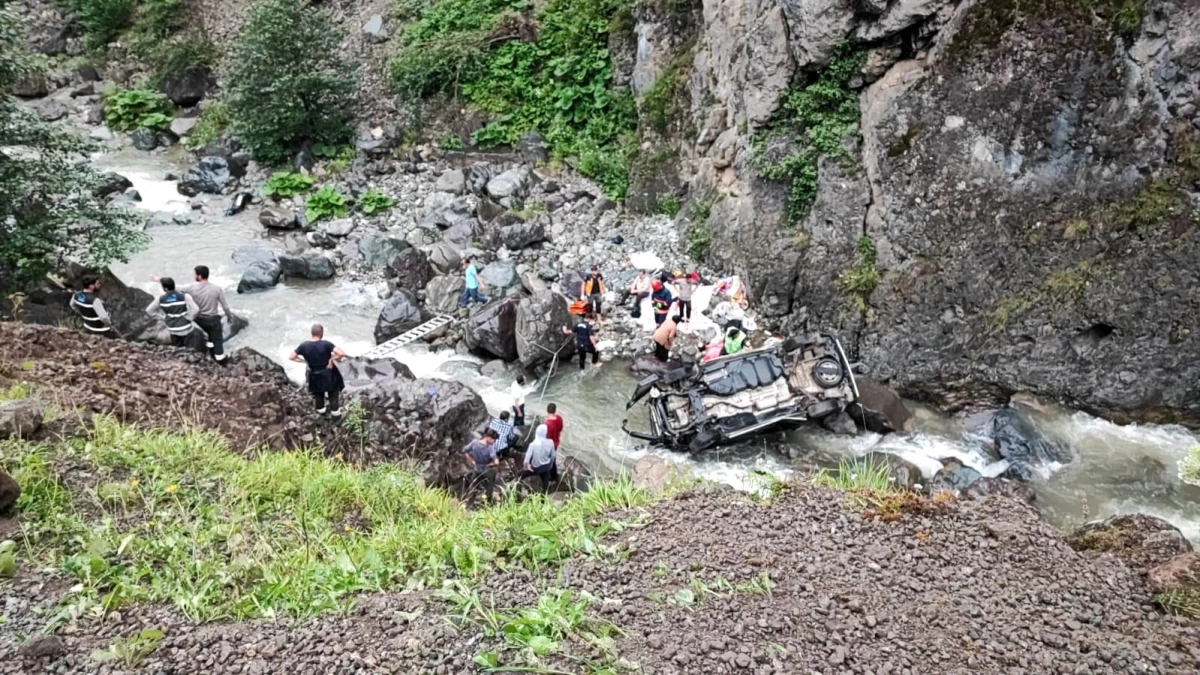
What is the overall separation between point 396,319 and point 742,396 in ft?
23.8

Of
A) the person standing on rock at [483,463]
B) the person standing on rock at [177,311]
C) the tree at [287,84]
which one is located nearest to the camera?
the person standing on rock at [483,463]

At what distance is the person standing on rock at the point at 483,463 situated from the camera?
10070 mm

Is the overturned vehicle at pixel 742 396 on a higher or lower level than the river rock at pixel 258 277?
lower

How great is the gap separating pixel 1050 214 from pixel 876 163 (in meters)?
2.78

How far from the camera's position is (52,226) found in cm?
1166

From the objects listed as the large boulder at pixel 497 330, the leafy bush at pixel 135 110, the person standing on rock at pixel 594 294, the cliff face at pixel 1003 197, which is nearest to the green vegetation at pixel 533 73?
the person standing on rock at pixel 594 294

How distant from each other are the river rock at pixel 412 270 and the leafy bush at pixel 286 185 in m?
5.60

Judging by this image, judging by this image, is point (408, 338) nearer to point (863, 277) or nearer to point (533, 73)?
point (863, 277)

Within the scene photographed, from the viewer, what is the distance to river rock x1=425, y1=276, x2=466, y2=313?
52.6 feet

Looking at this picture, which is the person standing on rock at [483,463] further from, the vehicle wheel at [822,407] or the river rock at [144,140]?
the river rock at [144,140]

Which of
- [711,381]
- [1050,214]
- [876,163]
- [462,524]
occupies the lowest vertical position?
[711,381]

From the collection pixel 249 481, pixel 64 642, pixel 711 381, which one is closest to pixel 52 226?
pixel 249 481

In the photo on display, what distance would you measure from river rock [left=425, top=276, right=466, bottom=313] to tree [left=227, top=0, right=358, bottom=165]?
841 centimetres

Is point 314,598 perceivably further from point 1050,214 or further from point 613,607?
point 1050,214
